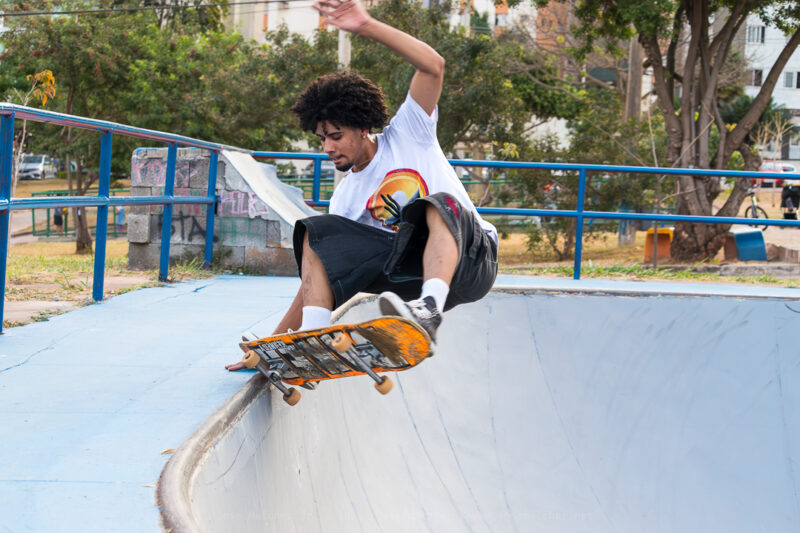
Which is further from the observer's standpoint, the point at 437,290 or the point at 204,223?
the point at 204,223

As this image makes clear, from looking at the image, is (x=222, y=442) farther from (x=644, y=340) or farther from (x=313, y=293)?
(x=644, y=340)

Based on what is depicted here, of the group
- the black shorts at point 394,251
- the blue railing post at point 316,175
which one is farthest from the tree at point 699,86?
the black shorts at point 394,251

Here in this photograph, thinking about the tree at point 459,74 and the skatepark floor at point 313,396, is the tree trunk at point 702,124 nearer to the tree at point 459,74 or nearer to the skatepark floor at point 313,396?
the tree at point 459,74

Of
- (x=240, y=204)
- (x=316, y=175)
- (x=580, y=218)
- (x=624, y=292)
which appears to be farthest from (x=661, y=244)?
(x=624, y=292)

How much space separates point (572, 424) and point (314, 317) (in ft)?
7.24

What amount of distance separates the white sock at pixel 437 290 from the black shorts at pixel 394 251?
0.18 metres

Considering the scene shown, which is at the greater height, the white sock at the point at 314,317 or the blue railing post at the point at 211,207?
the blue railing post at the point at 211,207

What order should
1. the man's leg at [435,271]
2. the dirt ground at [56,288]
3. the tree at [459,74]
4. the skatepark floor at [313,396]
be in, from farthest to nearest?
the tree at [459,74]
the dirt ground at [56,288]
the man's leg at [435,271]
the skatepark floor at [313,396]

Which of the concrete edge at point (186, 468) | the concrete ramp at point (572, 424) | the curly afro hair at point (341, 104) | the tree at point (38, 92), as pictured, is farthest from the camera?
the tree at point (38, 92)

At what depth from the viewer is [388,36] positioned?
2732mm

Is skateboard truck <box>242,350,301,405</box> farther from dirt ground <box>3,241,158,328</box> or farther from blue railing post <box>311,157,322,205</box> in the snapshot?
blue railing post <box>311,157,322,205</box>

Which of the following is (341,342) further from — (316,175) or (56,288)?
(316,175)

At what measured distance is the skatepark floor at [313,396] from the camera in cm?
209

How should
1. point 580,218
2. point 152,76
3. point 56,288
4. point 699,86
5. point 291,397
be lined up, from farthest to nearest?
point 152,76, point 699,86, point 580,218, point 56,288, point 291,397
